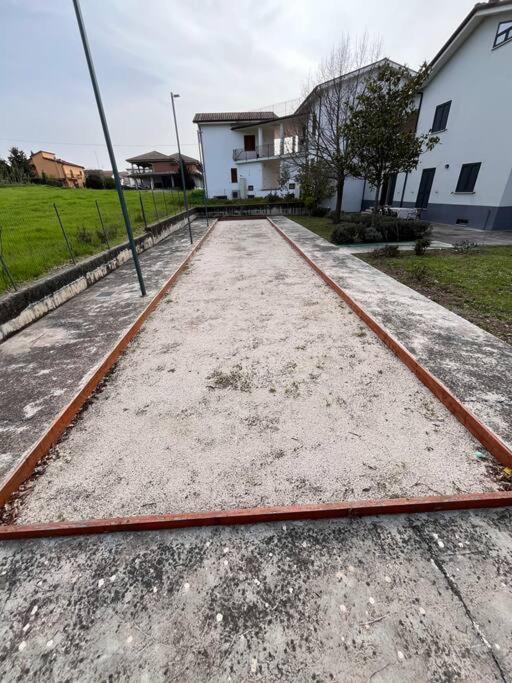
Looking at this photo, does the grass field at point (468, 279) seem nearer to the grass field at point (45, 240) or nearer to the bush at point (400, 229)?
the bush at point (400, 229)

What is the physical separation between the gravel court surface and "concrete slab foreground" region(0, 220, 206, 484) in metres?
0.34

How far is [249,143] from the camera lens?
28.6 m

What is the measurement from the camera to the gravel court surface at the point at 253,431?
7.16ft

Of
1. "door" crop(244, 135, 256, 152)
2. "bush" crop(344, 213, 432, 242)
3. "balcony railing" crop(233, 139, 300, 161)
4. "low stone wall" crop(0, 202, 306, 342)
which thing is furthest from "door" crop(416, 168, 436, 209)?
"door" crop(244, 135, 256, 152)

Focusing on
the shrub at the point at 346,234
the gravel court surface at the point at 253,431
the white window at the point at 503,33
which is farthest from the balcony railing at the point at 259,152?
the gravel court surface at the point at 253,431

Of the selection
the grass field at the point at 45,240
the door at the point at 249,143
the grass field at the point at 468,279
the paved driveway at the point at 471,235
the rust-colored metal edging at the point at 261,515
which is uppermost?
the door at the point at 249,143

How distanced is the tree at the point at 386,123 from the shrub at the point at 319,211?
29.2 feet

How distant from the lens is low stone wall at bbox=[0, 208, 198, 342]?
4.63m

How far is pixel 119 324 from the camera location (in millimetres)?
4918

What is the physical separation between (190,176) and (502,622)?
47146 millimetres

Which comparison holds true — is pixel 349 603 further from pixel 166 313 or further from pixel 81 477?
pixel 166 313

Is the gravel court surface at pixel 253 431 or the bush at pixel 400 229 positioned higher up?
the bush at pixel 400 229

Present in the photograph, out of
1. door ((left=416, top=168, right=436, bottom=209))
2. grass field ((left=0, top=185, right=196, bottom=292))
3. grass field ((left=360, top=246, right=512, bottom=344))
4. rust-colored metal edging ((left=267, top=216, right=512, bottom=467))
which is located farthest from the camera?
door ((left=416, top=168, right=436, bottom=209))

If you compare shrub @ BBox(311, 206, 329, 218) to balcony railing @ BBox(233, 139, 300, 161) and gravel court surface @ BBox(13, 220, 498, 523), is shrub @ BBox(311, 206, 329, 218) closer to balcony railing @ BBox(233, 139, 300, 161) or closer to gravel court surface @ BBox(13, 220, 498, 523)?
balcony railing @ BBox(233, 139, 300, 161)
